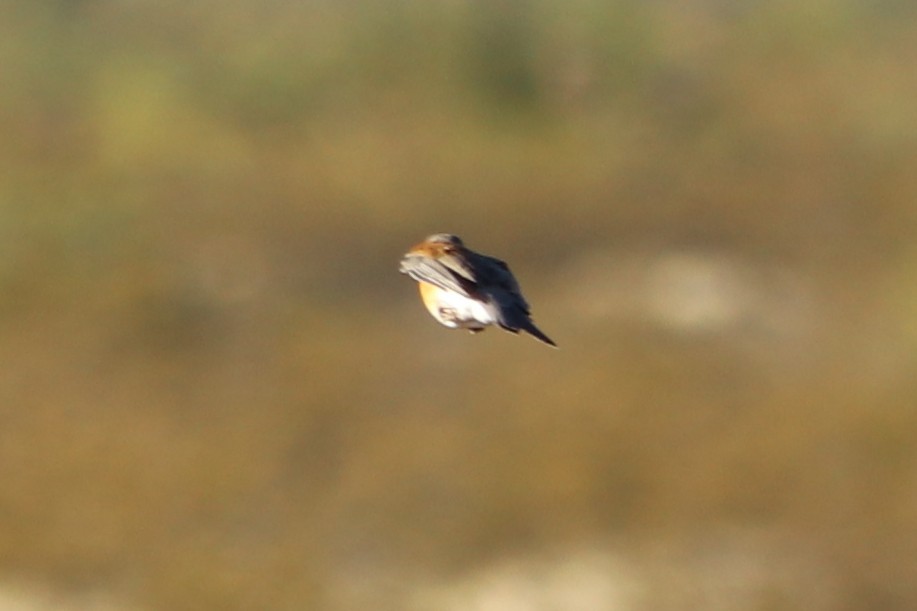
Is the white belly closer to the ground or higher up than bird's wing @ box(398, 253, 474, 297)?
closer to the ground

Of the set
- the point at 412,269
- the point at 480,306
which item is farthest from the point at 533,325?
the point at 412,269

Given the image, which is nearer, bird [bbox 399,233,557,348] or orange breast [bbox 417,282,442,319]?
bird [bbox 399,233,557,348]

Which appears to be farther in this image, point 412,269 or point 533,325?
point 412,269

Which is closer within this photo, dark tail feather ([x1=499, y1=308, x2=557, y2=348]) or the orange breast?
dark tail feather ([x1=499, y1=308, x2=557, y2=348])

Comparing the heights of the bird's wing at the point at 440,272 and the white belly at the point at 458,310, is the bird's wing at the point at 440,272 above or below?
above

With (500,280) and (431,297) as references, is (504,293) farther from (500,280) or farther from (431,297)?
(431,297)

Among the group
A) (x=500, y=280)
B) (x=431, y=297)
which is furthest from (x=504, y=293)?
(x=431, y=297)

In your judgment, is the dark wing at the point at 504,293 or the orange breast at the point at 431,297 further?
the orange breast at the point at 431,297

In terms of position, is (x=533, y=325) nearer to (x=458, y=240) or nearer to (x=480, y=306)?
(x=480, y=306)
